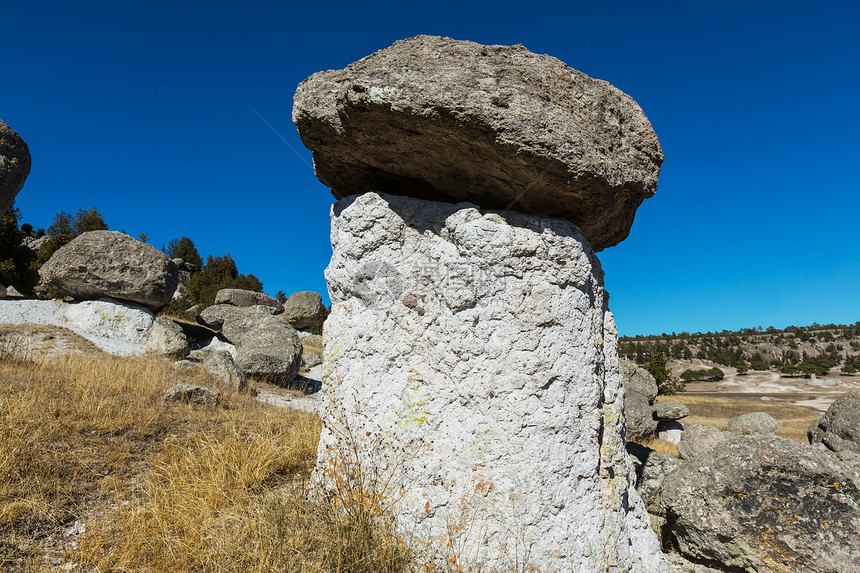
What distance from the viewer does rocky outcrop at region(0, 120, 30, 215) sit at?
12.1 metres

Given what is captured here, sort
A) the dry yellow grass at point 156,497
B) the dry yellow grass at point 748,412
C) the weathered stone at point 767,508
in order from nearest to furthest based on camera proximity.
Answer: the dry yellow grass at point 156,497
the weathered stone at point 767,508
the dry yellow grass at point 748,412

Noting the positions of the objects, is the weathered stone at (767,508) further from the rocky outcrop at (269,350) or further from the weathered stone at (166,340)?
the weathered stone at (166,340)

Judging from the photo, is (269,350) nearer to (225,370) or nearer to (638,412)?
(225,370)

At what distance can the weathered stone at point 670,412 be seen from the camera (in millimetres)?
12906

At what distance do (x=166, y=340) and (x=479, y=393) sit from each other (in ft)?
39.1

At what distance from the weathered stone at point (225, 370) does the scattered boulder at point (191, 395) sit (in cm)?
301

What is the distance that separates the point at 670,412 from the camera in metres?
13.0

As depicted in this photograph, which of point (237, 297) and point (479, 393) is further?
point (237, 297)

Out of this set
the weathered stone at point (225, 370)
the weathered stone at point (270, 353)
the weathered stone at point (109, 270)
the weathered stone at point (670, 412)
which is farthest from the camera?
the weathered stone at point (670, 412)

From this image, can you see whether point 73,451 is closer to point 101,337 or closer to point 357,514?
point 357,514

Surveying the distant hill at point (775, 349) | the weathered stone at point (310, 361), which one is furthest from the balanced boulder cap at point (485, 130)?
the distant hill at point (775, 349)

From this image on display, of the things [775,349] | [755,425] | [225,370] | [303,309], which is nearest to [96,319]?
[225,370]

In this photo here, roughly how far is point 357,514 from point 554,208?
2.51m

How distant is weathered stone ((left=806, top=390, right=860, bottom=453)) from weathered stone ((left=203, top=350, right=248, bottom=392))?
12.5m
